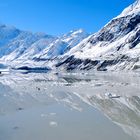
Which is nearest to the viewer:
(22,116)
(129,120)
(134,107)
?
(129,120)

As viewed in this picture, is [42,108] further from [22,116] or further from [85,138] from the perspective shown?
[85,138]

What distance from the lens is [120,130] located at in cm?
2866

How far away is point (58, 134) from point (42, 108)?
15.1 metres

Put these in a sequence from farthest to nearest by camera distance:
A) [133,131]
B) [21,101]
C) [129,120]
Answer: [21,101], [129,120], [133,131]

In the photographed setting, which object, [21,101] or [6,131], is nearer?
[6,131]

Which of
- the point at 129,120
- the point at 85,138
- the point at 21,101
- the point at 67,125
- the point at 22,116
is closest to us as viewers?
the point at 85,138

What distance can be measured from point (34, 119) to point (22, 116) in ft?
7.43

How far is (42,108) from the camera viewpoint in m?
42.2

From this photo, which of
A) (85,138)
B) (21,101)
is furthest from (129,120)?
(21,101)

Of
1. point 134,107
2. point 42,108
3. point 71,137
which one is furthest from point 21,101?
point 71,137

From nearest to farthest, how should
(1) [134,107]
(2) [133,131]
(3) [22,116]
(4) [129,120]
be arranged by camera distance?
1. (2) [133,131]
2. (4) [129,120]
3. (3) [22,116]
4. (1) [134,107]

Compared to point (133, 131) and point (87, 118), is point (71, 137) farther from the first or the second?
point (87, 118)

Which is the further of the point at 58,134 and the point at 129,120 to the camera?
the point at 129,120

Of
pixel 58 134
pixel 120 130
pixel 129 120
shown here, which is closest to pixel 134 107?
pixel 129 120
